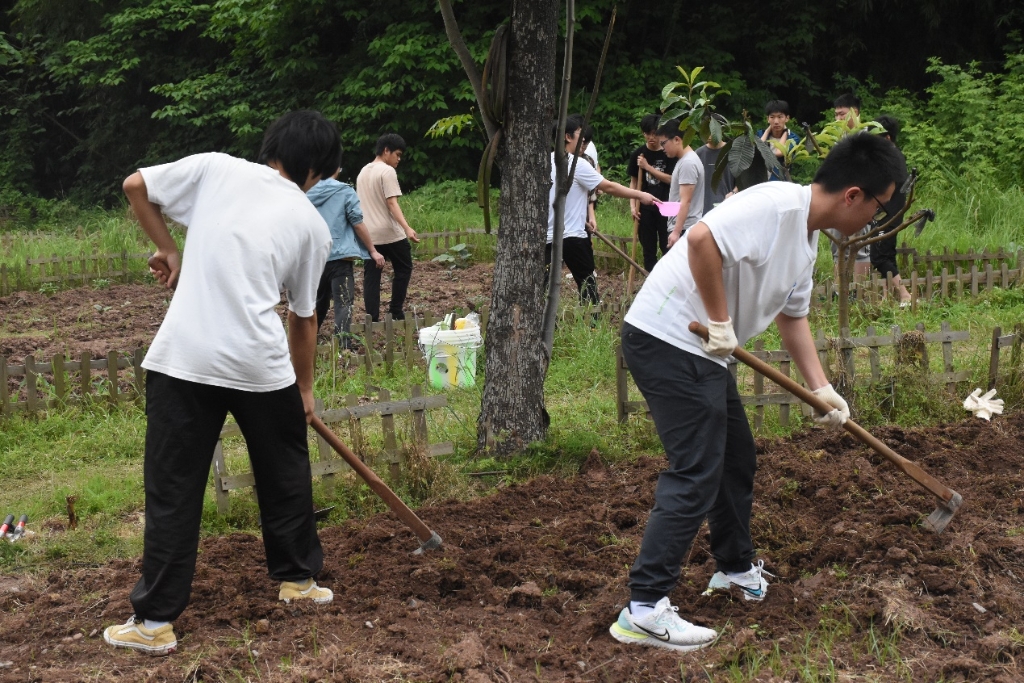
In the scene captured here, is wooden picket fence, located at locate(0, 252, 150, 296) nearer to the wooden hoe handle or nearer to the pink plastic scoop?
the pink plastic scoop

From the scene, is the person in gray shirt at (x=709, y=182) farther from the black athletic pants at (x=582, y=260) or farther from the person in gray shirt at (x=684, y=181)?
the black athletic pants at (x=582, y=260)

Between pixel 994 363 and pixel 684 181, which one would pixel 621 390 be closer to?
pixel 994 363

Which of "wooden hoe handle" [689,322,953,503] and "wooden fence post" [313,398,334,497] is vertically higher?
"wooden hoe handle" [689,322,953,503]

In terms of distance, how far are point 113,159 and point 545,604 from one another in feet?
74.5

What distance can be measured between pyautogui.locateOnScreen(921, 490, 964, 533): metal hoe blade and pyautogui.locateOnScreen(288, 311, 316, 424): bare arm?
2374mm

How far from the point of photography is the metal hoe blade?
3.83 meters

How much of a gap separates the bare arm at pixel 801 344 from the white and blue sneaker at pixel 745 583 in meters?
0.69

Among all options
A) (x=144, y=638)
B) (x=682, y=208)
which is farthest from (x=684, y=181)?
(x=144, y=638)

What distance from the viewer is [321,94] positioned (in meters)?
19.5

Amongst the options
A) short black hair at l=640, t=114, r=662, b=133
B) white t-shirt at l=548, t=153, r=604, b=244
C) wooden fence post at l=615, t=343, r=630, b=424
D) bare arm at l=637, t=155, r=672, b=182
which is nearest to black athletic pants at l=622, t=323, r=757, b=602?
wooden fence post at l=615, t=343, r=630, b=424

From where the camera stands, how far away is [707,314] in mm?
3061

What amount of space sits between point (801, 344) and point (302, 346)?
1.68 metres

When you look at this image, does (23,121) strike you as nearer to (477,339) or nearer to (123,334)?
(123,334)

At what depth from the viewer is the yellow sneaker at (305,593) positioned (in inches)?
138
